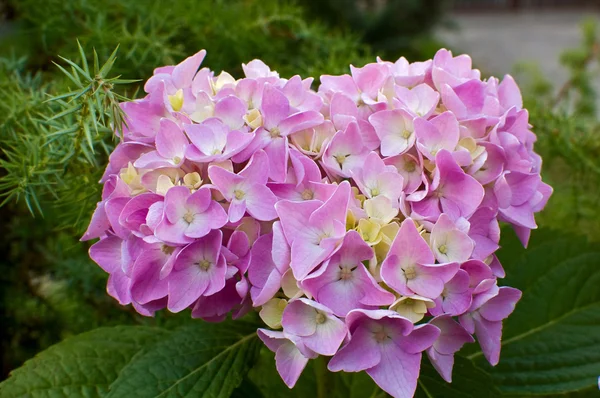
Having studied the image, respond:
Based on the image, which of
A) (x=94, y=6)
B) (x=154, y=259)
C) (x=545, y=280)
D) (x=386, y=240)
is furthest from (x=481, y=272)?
(x=94, y=6)

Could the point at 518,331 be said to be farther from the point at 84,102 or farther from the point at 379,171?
the point at 84,102

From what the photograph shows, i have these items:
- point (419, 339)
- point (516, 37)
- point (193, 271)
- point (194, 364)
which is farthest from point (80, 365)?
→ point (516, 37)

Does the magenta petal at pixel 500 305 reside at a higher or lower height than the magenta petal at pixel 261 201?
lower

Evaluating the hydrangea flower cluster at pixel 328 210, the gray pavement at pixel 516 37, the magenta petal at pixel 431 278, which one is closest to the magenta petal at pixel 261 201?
the hydrangea flower cluster at pixel 328 210

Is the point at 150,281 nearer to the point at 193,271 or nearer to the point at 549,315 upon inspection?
the point at 193,271

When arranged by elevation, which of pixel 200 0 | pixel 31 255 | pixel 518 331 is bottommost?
pixel 31 255

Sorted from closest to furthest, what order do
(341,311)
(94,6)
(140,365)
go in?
(341,311)
(140,365)
(94,6)

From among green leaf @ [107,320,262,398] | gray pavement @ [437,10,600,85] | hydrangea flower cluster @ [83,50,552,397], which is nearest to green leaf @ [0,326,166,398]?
green leaf @ [107,320,262,398]

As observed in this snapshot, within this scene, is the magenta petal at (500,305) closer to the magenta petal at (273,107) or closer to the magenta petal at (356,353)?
the magenta petal at (356,353)
